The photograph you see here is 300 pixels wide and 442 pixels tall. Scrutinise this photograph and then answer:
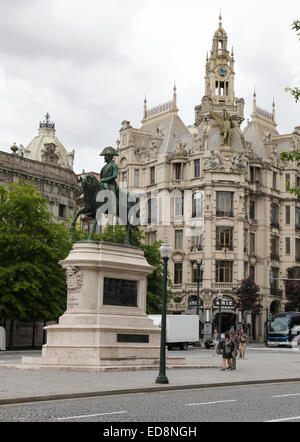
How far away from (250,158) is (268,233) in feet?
29.8

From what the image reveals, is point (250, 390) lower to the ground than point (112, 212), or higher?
lower

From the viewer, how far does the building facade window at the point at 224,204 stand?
75137 millimetres

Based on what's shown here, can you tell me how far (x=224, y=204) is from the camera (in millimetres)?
75438

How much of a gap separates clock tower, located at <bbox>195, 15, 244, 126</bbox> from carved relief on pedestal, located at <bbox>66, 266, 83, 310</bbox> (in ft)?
189

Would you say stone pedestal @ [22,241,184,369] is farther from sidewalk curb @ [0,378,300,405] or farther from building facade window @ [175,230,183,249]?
building facade window @ [175,230,183,249]

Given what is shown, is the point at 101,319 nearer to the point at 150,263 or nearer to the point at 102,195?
the point at 102,195

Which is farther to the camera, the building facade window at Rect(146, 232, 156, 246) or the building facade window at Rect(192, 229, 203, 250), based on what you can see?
the building facade window at Rect(146, 232, 156, 246)

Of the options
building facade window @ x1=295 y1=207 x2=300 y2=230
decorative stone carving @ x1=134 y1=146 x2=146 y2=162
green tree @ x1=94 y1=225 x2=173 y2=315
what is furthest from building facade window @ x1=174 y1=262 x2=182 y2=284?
building facade window @ x1=295 y1=207 x2=300 y2=230

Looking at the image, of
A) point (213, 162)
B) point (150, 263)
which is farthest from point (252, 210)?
point (150, 263)

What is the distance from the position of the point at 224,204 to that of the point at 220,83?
1767 centimetres

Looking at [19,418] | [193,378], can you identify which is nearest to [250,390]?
[193,378]

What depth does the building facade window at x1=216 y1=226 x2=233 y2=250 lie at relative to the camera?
7462 centimetres

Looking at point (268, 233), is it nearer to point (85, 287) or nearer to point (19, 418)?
point (85, 287)

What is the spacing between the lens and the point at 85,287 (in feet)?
80.7
